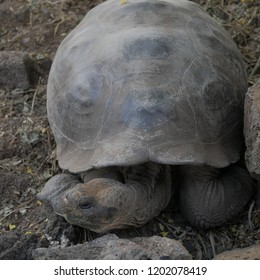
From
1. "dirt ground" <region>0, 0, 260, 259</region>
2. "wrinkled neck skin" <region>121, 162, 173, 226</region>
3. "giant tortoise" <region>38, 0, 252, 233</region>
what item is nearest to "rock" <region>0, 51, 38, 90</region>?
"dirt ground" <region>0, 0, 260, 259</region>

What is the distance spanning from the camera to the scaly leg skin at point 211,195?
287cm

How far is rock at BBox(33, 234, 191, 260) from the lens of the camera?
2234 mm

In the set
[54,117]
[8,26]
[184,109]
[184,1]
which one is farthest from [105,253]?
[8,26]

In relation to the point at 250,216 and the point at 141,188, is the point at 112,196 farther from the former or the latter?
the point at 250,216

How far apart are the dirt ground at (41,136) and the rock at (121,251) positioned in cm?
23

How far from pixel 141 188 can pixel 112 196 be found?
0.26 meters

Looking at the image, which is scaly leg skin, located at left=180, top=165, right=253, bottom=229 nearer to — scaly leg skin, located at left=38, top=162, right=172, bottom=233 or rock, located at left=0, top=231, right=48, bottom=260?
scaly leg skin, located at left=38, top=162, right=172, bottom=233

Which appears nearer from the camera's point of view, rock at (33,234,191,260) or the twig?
rock at (33,234,191,260)

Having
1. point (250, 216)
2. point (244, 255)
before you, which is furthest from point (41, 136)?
point (244, 255)

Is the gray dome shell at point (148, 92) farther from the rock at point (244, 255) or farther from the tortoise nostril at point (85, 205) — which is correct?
the rock at point (244, 255)

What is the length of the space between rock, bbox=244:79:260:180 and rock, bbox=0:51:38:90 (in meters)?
1.65

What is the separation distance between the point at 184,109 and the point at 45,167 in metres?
0.93

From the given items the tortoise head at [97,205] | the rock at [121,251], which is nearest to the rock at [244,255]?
the rock at [121,251]

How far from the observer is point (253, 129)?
98.3 inches
